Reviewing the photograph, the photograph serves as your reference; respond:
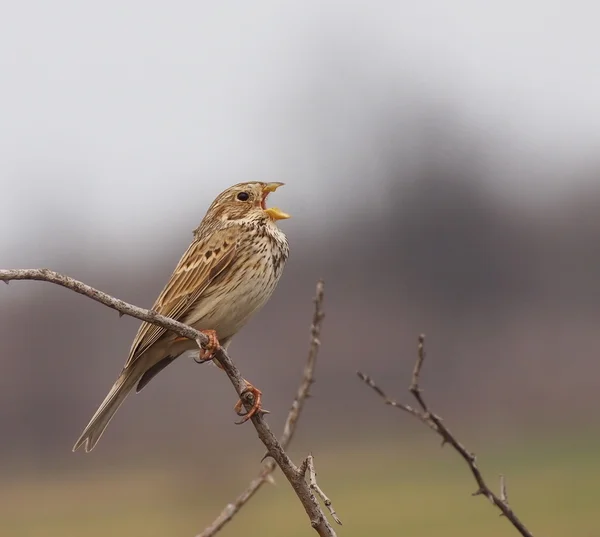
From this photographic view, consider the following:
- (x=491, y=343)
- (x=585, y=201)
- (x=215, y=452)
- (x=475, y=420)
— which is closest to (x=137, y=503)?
(x=215, y=452)

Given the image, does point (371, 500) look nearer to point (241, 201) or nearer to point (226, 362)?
point (241, 201)

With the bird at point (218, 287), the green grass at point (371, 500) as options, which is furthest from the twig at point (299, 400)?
the green grass at point (371, 500)

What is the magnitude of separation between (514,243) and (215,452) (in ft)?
101

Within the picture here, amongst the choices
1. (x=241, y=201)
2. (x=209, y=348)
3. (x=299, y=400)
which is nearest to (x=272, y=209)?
(x=241, y=201)

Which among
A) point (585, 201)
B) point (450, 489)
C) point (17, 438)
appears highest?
point (585, 201)

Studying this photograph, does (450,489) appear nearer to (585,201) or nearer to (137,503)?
(137,503)

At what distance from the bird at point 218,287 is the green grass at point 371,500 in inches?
758

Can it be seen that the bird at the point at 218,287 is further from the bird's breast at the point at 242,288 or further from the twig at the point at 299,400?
the twig at the point at 299,400

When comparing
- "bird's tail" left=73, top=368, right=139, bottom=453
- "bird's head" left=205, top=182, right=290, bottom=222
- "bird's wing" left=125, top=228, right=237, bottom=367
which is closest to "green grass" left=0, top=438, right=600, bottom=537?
"bird's head" left=205, top=182, right=290, bottom=222

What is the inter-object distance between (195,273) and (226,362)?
5.81 ft

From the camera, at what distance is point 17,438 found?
4694 centimetres

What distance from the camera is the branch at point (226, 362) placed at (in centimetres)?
340

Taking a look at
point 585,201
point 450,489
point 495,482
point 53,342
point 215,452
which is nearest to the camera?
point 495,482

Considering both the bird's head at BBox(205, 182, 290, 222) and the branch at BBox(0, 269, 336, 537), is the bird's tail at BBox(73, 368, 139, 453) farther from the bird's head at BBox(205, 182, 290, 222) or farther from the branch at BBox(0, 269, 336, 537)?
the branch at BBox(0, 269, 336, 537)
